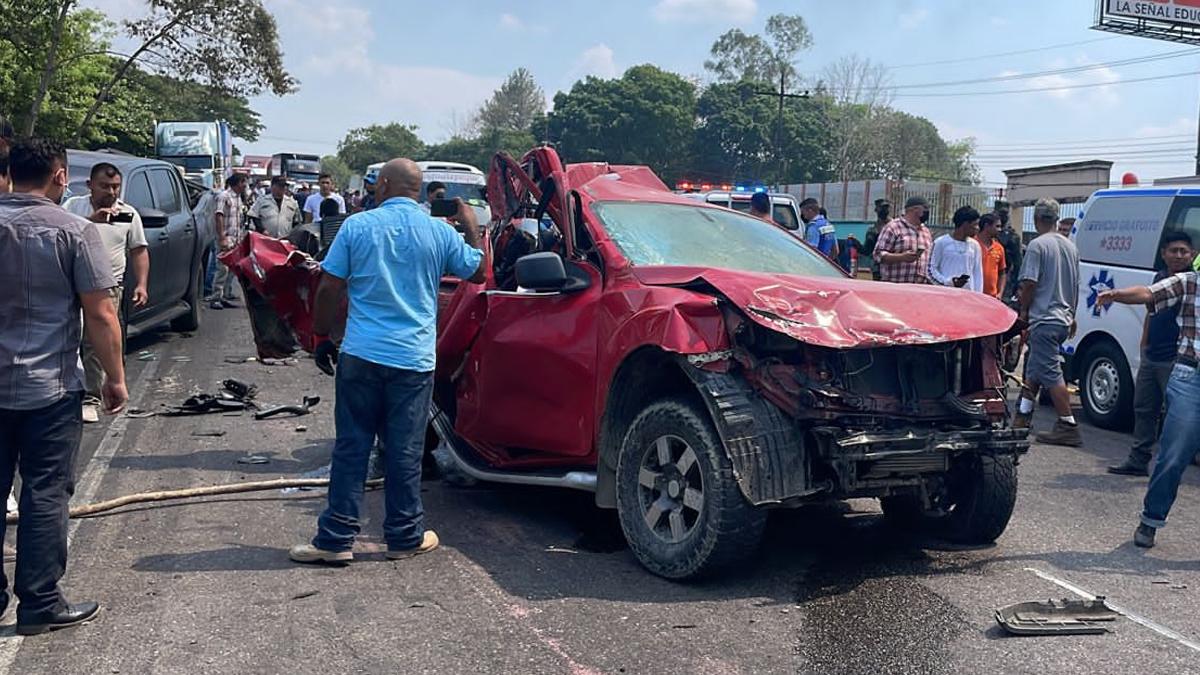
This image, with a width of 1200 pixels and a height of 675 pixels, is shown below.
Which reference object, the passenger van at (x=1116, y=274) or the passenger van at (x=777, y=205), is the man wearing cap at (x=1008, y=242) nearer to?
the passenger van at (x=1116, y=274)

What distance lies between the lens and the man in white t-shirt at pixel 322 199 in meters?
16.7

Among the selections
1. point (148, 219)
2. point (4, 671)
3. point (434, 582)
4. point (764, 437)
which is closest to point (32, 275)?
point (4, 671)

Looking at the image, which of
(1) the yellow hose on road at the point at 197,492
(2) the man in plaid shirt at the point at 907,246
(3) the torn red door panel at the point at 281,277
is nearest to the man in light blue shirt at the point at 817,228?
(2) the man in plaid shirt at the point at 907,246

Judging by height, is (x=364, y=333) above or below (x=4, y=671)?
above

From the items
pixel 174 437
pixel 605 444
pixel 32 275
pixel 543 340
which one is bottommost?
pixel 174 437

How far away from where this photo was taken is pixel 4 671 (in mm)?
3863

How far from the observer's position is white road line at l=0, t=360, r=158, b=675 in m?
4.05

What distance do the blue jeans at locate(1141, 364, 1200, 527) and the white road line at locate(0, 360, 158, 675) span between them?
5.30 metres

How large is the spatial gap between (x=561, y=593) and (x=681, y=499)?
0.66 m

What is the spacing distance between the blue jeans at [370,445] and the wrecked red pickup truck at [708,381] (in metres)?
0.75

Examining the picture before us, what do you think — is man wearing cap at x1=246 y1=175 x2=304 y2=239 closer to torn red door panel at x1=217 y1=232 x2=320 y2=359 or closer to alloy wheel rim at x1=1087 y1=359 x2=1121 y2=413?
torn red door panel at x1=217 y1=232 x2=320 y2=359

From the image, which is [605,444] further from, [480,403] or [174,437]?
[174,437]

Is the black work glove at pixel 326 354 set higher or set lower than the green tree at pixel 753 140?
lower

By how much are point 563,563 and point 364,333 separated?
4.56 feet
